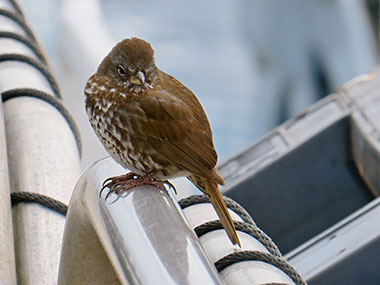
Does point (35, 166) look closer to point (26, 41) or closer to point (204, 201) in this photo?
point (204, 201)

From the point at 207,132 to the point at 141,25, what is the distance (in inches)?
284

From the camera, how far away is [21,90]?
1.63 meters

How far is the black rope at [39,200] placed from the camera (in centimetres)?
131

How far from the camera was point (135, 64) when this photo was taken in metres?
1.60

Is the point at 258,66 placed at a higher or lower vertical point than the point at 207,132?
higher

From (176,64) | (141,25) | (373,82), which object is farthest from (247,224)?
(141,25)

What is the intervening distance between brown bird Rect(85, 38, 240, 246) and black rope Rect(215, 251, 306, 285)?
0.51 m

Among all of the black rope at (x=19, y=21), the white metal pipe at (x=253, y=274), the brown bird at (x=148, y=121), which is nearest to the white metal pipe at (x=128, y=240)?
the white metal pipe at (x=253, y=274)

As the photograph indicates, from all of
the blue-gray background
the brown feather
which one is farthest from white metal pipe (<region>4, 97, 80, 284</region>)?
the blue-gray background

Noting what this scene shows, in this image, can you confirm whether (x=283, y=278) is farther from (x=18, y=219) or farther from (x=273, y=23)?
(x=273, y=23)

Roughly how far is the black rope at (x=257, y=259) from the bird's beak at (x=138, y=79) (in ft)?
2.12

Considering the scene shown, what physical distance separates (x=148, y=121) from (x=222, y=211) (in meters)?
0.38

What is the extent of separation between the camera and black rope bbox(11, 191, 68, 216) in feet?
4.31

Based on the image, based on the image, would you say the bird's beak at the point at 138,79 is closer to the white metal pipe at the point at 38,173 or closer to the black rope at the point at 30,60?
the white metal pipe at the point at 38,173
